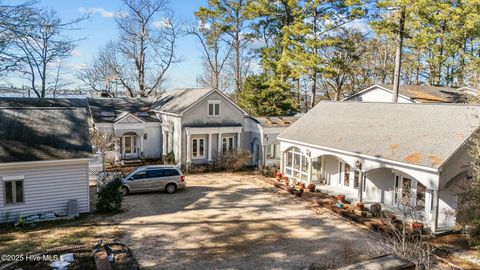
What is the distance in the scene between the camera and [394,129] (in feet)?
62.7

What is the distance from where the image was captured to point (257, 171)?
95.5 feet

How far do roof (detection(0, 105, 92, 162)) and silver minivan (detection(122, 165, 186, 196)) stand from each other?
13.5 feet

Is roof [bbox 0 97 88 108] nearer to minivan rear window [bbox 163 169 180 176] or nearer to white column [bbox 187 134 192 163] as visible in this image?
white column [bbox 187 134 192 163]

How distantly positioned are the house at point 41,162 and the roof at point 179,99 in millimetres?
11185

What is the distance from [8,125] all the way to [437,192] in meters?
20.3

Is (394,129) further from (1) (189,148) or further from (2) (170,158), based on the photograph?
(2) (170,158)

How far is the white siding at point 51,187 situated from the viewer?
1600 cm

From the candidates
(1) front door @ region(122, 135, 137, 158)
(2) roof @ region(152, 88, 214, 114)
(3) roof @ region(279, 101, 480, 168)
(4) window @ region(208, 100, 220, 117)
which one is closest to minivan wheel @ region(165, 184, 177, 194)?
(2) roof @ region(152, 88, 214, 114)

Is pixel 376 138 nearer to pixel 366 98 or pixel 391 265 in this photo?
pixel 391 265

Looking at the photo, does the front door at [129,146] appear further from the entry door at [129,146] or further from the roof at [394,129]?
the roof at [394,129]

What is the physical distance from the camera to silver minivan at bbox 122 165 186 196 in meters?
21.0

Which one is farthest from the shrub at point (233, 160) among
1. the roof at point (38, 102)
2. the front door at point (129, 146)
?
the roof at point (38, 102)

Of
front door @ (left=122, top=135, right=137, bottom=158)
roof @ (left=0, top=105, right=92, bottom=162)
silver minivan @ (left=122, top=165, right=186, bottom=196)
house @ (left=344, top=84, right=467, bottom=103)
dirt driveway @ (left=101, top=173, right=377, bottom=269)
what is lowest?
dirt driveway @ (left=101, top=173, right=377, bottom=269)

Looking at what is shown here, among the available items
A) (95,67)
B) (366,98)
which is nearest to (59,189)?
(366,98)
